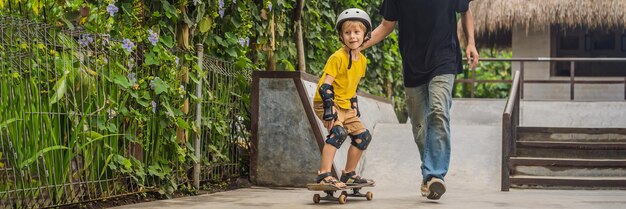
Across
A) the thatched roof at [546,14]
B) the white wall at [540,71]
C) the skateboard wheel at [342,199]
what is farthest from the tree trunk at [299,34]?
the white wall at [540,71]

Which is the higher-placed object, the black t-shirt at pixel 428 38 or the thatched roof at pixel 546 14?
the thatched roof at pixel 546 14

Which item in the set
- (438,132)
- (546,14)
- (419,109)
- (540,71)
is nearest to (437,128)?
(438,132)

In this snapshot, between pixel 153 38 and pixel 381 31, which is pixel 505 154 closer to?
pixel 381 31

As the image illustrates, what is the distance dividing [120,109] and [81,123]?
20.5 inches

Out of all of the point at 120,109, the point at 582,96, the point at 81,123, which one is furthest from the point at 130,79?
the point at 582,96

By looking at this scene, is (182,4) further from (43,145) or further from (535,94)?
(535,94)

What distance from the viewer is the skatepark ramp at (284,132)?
8367 millimetres

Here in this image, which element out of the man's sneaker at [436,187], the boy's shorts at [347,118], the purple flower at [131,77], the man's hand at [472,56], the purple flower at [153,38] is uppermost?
the purple flower at [153,38]

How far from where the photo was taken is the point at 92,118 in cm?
604

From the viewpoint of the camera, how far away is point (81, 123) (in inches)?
231

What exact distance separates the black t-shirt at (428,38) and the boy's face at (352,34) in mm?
549

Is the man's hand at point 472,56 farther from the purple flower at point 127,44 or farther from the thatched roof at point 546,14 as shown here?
the thatched roof at point 546,14

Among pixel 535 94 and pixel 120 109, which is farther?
pixel 535 94

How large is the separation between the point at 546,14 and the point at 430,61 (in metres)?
13.4
